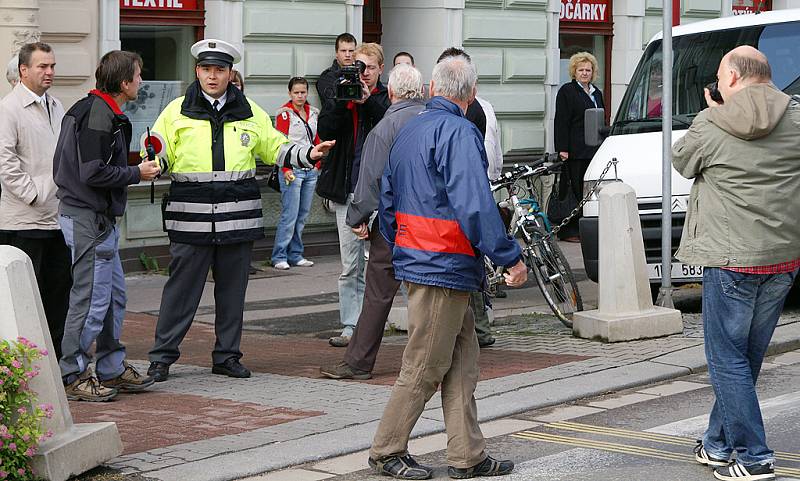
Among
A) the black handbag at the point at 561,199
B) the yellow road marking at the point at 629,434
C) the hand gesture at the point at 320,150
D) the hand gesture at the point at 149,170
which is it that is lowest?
the yellow road marking at the point at 629,434

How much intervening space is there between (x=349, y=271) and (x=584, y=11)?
10.5 metres

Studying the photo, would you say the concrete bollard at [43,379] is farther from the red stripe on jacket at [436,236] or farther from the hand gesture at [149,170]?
the hand gesture at [149,170]

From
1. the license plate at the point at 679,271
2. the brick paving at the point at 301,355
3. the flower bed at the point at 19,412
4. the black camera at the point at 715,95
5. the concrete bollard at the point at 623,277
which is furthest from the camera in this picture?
the license plate at the point at 679,271

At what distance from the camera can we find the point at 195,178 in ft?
27.8

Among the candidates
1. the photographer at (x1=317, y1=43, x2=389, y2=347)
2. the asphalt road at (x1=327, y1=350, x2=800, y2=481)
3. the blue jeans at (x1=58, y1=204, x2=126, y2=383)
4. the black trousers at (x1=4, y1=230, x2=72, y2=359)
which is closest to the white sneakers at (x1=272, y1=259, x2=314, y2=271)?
the photographer at (x1=317, y1=43, x2=389, y2=347)

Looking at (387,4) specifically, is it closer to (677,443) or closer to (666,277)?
(666,277)

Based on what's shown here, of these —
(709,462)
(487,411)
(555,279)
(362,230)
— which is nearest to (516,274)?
(709,462)

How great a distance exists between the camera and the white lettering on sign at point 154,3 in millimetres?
14305

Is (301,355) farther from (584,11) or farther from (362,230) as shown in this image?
(584,11)

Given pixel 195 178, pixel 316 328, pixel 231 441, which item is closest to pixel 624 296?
pixel 316 328

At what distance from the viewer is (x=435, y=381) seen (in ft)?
21.1

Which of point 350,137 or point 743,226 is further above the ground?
point 350,137

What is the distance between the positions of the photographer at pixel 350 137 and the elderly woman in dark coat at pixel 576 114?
7254 millimetres

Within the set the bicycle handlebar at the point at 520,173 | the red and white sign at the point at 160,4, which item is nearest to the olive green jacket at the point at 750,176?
the bicycle handlebar at the point at 520,173
